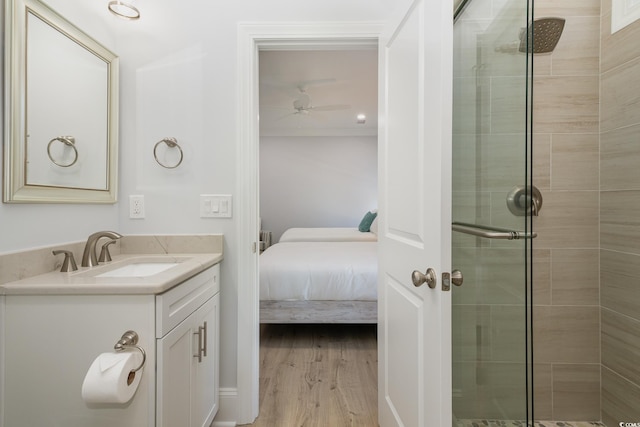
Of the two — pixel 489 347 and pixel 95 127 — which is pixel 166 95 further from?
pixel 489 347

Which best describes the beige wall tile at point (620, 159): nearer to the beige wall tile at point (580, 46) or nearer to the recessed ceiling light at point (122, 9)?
the beige wall tile at point (580, 46)

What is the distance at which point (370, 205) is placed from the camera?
6324mm

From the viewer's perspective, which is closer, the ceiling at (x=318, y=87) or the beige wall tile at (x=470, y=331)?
the beige wall tile at (x=470, y=331)

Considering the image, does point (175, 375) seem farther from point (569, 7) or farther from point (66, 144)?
point (569, 7)

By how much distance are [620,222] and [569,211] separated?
200 millimetres

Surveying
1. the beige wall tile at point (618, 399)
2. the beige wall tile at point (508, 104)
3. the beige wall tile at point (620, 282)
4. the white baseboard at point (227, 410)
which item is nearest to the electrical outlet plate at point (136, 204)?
the white baseboard at point (227, 410)

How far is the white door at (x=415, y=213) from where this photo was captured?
0.94m

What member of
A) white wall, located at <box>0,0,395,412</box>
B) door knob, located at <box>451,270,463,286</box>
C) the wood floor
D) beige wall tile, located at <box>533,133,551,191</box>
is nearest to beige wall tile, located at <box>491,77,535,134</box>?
door knob, located at <box>451,270,463,286</box>

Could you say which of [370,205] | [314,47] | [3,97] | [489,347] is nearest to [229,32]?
[314,47]

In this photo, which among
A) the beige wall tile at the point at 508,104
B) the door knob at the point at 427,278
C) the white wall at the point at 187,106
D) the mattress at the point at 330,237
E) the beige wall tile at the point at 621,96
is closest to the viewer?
the beige wall tile at the point at 508,104

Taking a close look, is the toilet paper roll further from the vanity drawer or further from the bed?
the bed

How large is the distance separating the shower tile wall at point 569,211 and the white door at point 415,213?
85cm

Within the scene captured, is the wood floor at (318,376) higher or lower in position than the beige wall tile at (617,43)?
lower

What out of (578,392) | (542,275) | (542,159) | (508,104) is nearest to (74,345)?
(508,104)
